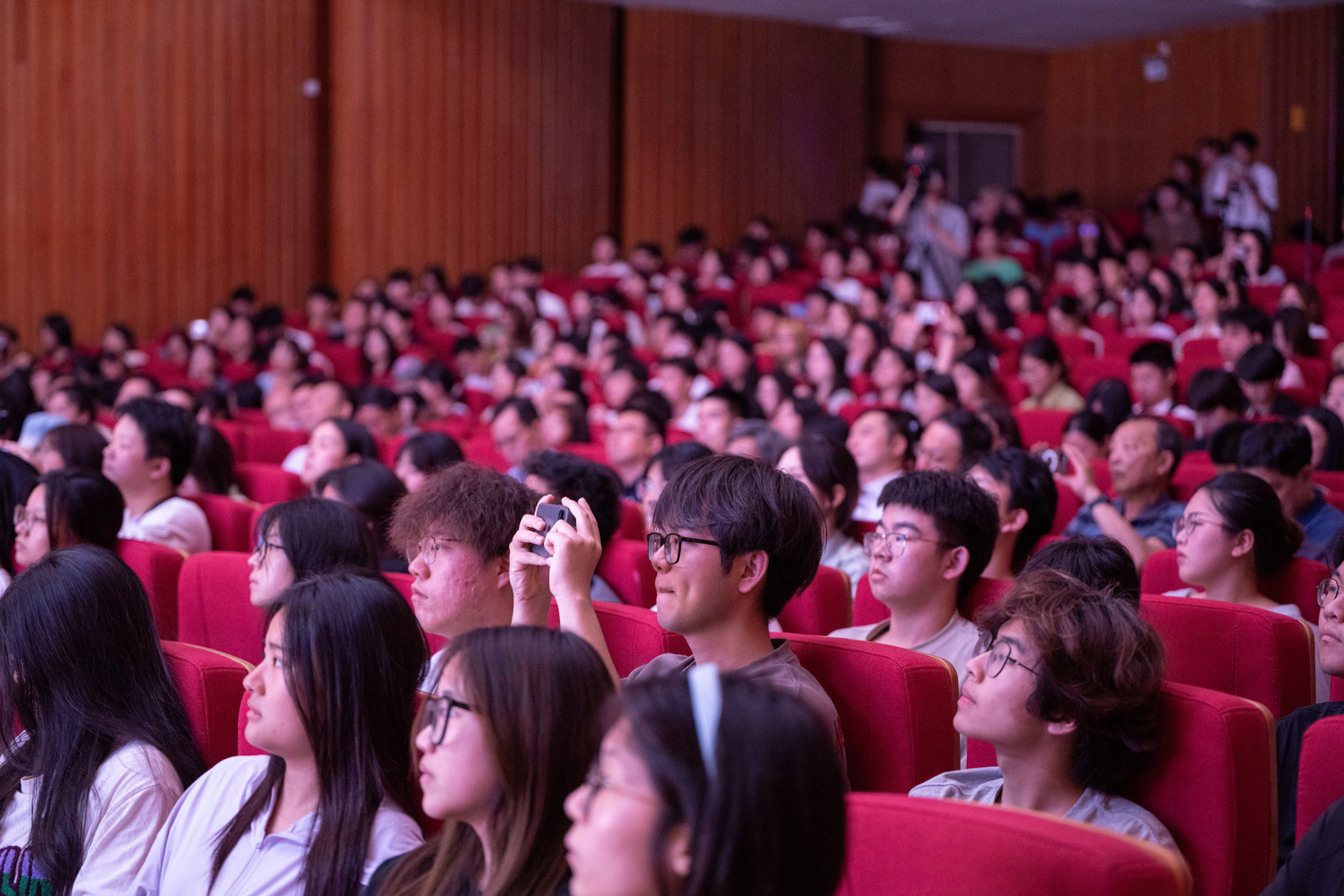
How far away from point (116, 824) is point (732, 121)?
981 cm

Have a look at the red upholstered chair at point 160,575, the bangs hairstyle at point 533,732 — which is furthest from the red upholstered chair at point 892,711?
the red upholstered chair at point 160,575

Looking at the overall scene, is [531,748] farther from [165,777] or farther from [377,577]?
[165,777]

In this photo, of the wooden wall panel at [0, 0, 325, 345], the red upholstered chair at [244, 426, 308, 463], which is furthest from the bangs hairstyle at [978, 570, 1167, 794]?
the wooden wall panel at [0, 0, 325, 345]

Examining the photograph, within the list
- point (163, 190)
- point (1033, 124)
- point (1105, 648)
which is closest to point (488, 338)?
point (163, 190)

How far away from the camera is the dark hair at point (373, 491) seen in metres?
3.18

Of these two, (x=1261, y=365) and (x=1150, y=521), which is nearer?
(x=1150, y=521)

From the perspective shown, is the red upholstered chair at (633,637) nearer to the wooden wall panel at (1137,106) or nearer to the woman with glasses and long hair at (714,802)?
the woman with glasses and long hair at (714,802)

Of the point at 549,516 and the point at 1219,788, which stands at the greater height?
the point at 549,516

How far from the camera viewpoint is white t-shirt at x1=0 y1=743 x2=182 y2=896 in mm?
1812

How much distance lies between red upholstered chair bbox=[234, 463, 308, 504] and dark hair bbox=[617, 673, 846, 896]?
3.38 metres

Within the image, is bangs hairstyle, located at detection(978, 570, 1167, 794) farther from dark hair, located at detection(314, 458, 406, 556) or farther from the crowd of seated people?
dark hair, located at detection(314, 458, 406, 556)

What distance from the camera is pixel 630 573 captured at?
113 inches

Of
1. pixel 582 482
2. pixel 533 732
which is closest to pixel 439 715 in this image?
pixel 533 732

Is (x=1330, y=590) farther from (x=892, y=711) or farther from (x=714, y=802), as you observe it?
(x=714, y=802)
